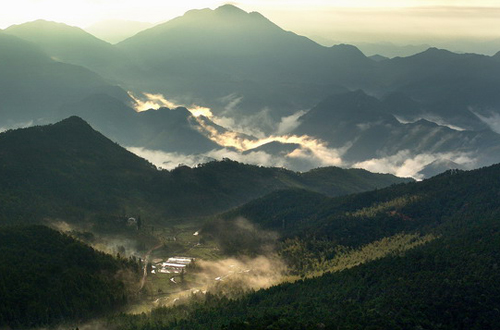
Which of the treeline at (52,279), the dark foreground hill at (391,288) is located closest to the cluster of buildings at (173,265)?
the treeline at (52,279)

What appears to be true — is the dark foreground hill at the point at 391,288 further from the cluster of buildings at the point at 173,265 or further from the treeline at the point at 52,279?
the cluster of buildings at the point at 173,265

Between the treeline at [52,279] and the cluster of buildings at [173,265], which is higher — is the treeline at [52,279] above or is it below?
above

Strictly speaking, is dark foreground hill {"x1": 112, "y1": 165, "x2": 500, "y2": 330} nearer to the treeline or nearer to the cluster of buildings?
the treeline

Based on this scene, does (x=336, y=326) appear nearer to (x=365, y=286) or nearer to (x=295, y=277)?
(x=365, y=286)

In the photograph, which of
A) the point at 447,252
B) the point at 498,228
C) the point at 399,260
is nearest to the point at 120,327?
the point at 399,260

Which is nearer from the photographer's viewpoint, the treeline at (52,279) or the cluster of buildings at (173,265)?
the treeline at (52,279)
